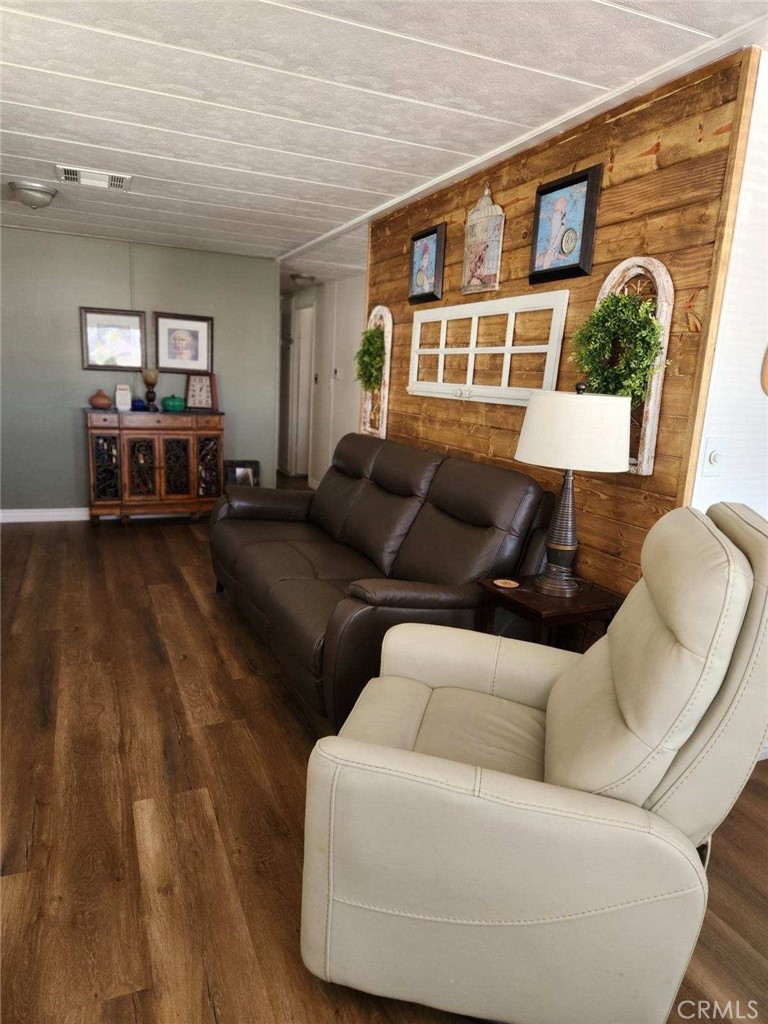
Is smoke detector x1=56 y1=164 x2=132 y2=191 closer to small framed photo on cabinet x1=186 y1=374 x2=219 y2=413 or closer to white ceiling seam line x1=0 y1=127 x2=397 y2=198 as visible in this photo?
white ceiling seam line x1=0 y1=127 x2=397 y2=198

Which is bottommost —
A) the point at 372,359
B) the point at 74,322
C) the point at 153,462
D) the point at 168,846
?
the point at 168,846

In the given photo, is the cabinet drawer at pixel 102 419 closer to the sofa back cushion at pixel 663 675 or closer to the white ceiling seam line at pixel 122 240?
the white ceiling seam line at pixel 122 240

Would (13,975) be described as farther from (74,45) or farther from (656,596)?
(74,45)

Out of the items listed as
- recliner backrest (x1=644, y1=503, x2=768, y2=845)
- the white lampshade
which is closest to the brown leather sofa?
the white lampshade

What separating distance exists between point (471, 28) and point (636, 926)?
2260 millimetres

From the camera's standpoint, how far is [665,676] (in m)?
1.21

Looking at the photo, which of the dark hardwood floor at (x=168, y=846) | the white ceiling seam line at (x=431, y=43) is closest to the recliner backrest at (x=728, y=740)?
Result: the dark hardwood floor at (x=168, y=846)

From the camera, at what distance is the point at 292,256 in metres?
5.48

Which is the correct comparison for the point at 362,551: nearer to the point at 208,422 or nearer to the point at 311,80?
the point at 311,80

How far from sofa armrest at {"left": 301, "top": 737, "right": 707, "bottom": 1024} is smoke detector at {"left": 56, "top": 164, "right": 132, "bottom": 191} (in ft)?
11.1

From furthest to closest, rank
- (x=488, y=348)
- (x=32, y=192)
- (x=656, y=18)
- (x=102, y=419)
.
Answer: (x=102, y=419), (x=32, y=192), (x=488, y=348), (x=656, y=18)

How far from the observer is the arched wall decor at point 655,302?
7.06ft

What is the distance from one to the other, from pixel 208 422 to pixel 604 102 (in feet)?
12.7
